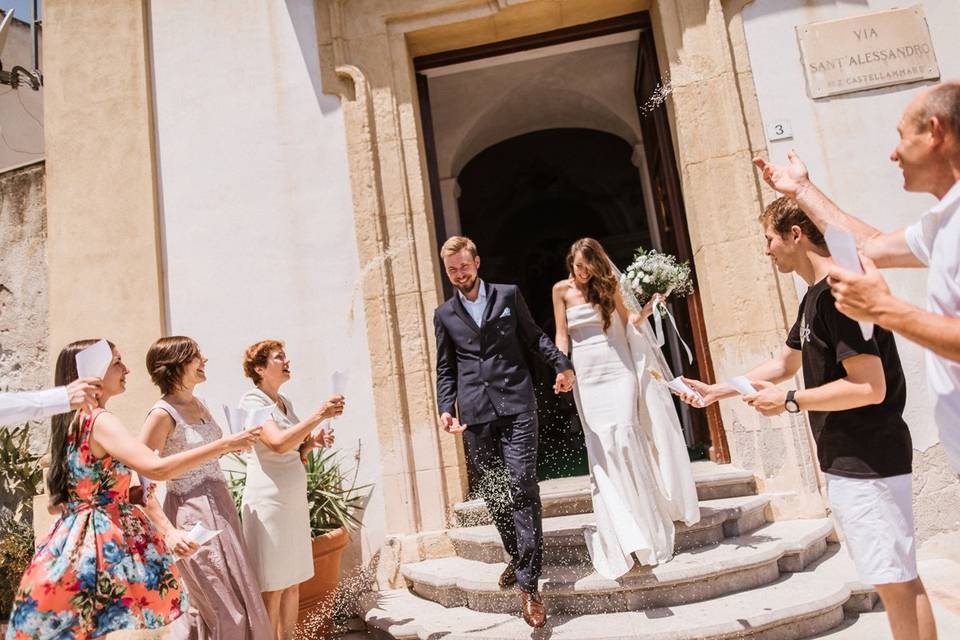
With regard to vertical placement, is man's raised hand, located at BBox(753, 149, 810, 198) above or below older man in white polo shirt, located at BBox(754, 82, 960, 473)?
above

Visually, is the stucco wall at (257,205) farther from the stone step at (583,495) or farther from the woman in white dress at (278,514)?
the woman in white dress at (278,514)

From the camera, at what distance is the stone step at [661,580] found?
3.89 m

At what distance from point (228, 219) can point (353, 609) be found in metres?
3.32

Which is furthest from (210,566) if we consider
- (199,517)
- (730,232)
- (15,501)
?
(730,232)

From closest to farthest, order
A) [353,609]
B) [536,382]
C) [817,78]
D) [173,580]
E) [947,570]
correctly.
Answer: [173,580] → [947,570] → [353,609] → [817,78] → [536,382]

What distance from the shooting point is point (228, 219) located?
19.3 feet

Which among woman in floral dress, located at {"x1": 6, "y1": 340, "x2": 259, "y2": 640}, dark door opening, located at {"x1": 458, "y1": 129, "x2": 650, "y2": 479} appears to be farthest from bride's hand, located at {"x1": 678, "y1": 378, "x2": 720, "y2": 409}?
dark door opening, located at {"x1": 458, "y1": 129, "x2": 650, "y2": 479}

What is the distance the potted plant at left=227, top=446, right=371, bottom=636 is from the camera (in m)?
4.54

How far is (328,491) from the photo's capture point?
509cm

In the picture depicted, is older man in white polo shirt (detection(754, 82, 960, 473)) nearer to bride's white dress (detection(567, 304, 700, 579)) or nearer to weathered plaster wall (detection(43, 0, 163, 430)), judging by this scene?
bride's white dress (detection(567, 304, 700, 579))

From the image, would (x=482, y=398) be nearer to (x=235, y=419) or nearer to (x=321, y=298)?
(x=235, y=419)

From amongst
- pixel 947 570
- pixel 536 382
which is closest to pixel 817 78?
pixel 947 570

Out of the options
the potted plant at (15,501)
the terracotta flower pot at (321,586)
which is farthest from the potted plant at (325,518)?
the potted plant at (15,501)

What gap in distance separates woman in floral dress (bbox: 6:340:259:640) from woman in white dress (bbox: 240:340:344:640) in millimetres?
723
